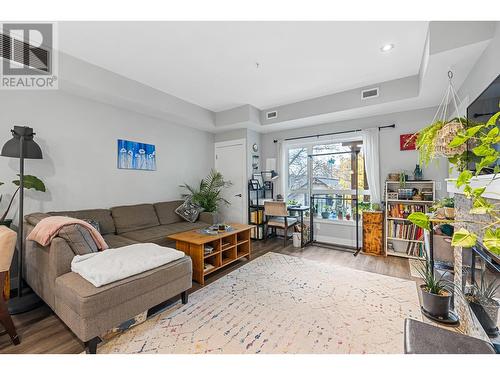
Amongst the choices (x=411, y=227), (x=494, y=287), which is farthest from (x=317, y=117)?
(x=494, y=287)

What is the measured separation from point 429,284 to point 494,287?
68 cm

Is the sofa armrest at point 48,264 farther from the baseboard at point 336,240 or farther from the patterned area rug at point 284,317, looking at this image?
the baseboard at point 336,240

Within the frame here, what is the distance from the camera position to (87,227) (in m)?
2.01

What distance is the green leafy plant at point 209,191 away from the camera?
173 inches

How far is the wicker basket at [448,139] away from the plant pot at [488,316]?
973 millimetres

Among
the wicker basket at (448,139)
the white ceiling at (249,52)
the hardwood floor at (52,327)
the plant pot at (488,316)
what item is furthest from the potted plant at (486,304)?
the white ceiling at (249,52)

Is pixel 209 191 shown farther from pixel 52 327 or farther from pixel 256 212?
pixel 52 327

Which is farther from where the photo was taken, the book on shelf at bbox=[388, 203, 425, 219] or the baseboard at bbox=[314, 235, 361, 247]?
the baseboard at bbox=[314, 235, 361, 247]

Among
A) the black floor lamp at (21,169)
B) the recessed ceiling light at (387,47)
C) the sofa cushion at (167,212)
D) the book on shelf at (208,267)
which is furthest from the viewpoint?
the sofa cushion at (167,212)

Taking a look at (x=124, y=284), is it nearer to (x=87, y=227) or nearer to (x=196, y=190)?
(x=87, y=227)

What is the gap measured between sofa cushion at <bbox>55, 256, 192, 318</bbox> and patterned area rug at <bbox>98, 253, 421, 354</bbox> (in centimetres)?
31

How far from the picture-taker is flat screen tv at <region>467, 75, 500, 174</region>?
4.39ft

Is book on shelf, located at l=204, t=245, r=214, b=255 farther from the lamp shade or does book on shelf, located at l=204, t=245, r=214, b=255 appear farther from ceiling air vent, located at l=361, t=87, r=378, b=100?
ceiling air vent, located at l=361, t=87, r=378, b=100

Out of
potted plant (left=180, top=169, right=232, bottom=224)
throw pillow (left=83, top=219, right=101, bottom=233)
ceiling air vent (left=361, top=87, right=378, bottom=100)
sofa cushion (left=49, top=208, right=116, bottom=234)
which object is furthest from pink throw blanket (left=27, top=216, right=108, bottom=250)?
ceiling air vent (left=361, top=87, right=378, bottom=100)
